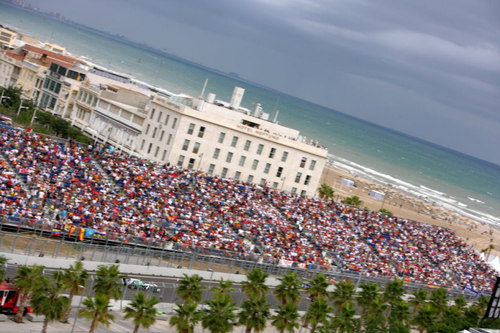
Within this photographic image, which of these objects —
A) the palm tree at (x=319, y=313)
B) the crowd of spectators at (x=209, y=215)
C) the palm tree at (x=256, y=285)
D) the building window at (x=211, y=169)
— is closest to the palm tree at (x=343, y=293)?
the palm tree at (x=319, y=313)

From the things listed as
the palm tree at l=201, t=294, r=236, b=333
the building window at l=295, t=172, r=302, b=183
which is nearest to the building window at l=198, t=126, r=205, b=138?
the building window at l=295, t=172, r=302, b=183

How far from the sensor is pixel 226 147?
244ft

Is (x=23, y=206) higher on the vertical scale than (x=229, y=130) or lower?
lower

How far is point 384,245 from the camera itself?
2712 inches

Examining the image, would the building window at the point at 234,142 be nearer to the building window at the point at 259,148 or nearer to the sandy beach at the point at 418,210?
the building window at the point at 259,148

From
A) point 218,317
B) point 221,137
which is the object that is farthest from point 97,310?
point 221,137

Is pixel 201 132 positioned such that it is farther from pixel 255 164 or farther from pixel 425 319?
pixel 425 319

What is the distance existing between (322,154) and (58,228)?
42724mm

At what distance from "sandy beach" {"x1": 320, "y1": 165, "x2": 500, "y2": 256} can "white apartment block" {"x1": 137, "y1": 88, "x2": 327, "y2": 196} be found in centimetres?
3280

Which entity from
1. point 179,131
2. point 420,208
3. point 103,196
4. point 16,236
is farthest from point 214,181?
point 420,208

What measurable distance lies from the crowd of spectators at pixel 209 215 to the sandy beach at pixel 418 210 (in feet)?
129

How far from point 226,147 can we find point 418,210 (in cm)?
7403

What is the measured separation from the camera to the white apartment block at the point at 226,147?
72475 millimetres

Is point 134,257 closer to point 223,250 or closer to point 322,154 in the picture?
point 223,250
